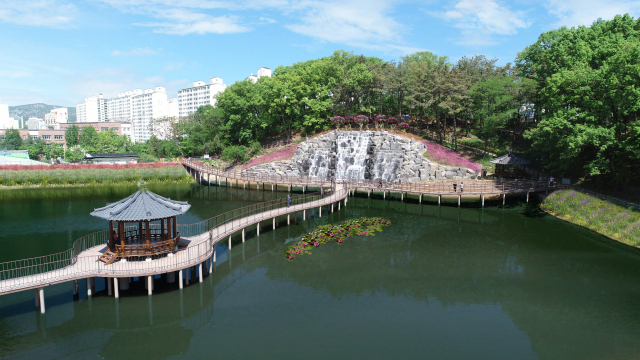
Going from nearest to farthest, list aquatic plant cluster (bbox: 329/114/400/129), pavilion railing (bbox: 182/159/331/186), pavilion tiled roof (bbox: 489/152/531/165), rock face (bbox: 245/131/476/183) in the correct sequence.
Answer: pavilion tiled roof (bbox: 489/152/531/165) < pavilion railing (bbox: 182/159/331/186) < rock face (bbox: 245/131/476/183) < aquatic plant cluster (bbox: 329/114/400/129)

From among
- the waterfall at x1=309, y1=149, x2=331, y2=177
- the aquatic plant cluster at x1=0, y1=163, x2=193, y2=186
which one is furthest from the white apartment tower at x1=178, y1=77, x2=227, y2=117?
the waterfall at x1=309, y1=149, x2=331, y2=177

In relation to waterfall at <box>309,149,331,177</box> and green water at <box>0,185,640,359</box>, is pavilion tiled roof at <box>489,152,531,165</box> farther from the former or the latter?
waterfall at <box>309,149,331,177</box>

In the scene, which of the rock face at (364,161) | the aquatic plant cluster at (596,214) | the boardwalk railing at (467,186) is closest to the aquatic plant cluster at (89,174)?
the rock face at (364,161)

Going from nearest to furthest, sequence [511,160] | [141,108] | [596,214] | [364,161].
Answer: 1. [596,214]
2. [511,160]
3. [364,161]
4. [141,108]

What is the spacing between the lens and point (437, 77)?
185 ft

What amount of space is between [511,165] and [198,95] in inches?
5201

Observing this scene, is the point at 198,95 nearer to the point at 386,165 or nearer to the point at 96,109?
the point at 96,109

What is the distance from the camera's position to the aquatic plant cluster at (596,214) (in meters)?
31.5

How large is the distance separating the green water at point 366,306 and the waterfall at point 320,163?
2916cm

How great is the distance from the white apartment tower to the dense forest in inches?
2283

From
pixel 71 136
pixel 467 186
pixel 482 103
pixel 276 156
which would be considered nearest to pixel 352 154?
pixel 276 156

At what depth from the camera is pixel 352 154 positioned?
200 ft

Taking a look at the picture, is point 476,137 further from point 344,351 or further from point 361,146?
point 344,351

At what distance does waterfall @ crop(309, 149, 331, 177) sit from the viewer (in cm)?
6206
